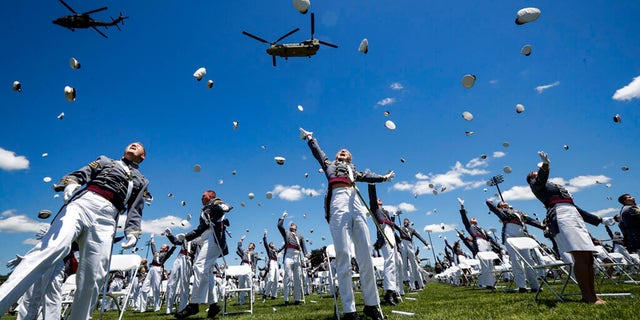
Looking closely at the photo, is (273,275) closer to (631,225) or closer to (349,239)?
(349,239)

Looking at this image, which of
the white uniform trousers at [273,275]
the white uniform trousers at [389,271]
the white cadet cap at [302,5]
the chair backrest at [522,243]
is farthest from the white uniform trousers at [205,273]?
the white uniform trousers at [273,275]

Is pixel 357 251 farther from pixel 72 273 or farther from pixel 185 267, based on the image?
pixel 185 267

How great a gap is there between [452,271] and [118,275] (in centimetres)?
2107

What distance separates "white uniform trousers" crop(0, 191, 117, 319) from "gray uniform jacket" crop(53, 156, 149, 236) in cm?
16

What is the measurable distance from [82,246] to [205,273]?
13.2 feet

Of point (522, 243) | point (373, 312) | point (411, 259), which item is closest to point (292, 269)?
point (411, 259)

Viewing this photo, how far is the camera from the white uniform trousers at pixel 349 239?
15.0ft

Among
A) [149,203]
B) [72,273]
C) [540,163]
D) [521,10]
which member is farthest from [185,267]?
[521,10]

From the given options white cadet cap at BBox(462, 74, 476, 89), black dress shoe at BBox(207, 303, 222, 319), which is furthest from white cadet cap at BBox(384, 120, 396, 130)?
black dress shoe at BBox(207, 303, 222, 319)

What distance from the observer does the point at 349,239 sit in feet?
16.0

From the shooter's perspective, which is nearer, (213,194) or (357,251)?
(357,251)

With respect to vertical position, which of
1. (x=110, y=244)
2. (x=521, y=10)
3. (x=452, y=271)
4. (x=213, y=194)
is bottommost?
(x=452, y=271)

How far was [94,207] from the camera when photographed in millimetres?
3318

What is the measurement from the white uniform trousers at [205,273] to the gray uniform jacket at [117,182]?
340 cm
